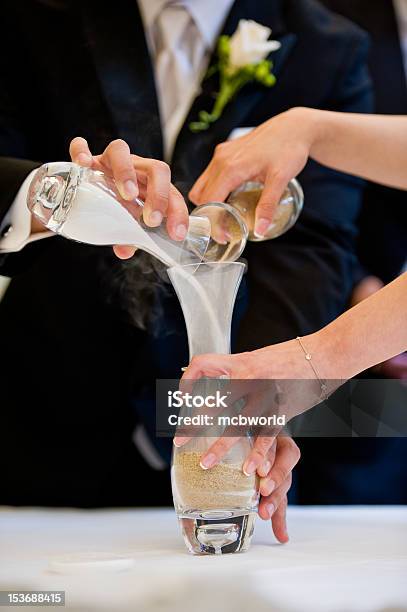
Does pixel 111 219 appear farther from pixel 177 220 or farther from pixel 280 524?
pixel 280 524

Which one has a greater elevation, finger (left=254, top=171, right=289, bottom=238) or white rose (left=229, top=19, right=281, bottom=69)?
white rose (left=229, top=19, right=281, bottom=69)

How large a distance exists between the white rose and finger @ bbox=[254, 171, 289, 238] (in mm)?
442

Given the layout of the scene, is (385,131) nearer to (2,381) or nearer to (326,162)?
(326,162)

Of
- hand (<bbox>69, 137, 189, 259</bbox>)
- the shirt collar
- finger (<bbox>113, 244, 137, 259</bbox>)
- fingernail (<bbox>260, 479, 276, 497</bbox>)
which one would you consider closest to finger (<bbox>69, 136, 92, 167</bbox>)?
hand (<bbox>69, 137, 189, 259</bbox>)

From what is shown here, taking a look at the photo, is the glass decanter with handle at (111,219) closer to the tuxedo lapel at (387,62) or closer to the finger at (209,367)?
the finger at (209,367)

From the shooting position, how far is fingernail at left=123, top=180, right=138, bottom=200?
3.23ft

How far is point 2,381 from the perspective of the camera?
1734 millimetres

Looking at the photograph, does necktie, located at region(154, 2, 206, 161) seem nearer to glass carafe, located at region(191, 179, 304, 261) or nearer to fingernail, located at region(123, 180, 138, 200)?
glass carafe, located at region(191, 179, 304, 261)

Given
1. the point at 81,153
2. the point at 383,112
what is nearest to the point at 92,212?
the point at 81,153

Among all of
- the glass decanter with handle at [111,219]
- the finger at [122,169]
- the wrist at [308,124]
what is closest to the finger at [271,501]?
the glass decanter with handle at [111,219]

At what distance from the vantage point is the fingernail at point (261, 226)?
1199 mm

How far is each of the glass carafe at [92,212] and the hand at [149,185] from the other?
0.05 ft

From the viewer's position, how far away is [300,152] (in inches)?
49.6

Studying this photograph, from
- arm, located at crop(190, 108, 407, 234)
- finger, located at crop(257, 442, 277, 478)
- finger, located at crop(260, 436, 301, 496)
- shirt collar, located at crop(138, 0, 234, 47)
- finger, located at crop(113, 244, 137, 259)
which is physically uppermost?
shirt collar, located at crop(138, 0, 234, 47)
